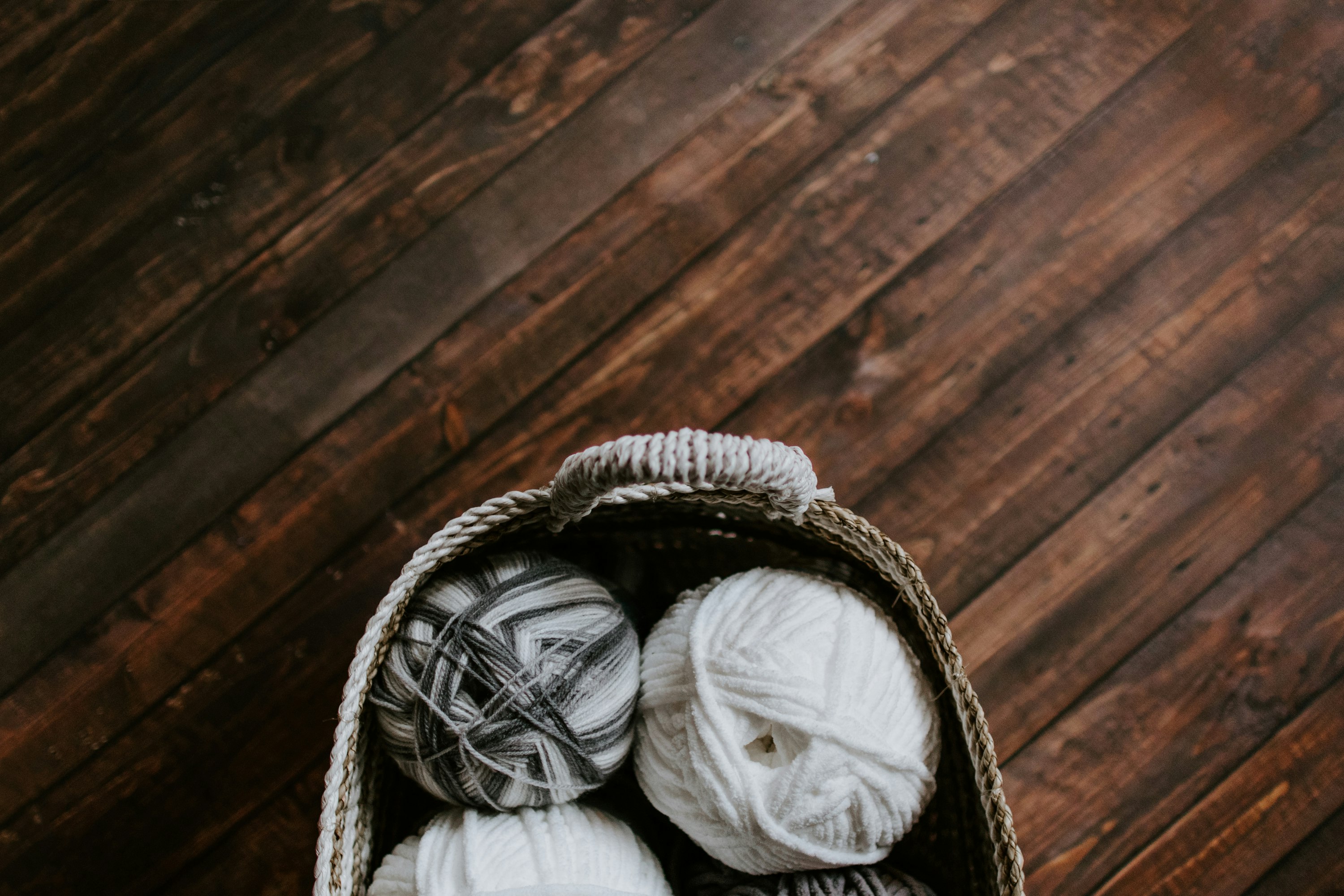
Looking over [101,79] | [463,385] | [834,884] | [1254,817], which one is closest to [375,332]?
[463,385]

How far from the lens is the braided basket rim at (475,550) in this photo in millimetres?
553

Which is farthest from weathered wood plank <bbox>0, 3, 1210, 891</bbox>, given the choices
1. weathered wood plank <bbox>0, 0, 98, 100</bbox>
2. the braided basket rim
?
weathered wood plank <bbox>0, 0, 98, 100</bbox>

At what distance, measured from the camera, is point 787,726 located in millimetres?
562

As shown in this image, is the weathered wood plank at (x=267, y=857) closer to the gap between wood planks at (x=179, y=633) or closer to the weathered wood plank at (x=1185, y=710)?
the gap between wood planks at (x=179, y=633)

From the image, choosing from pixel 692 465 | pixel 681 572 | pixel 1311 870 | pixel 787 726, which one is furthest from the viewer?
pixel 1311 870

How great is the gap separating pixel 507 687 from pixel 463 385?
385mm

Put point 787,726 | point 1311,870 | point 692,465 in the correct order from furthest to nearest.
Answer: point 1311,870
point 787,726
point 692,465

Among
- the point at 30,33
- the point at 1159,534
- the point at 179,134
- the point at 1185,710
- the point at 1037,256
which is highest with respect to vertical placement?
the point at 30,33

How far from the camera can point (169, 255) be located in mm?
884

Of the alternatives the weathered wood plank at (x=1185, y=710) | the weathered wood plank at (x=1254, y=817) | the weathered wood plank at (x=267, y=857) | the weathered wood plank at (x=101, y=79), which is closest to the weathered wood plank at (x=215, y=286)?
the weathered wood plank at (x=101, y=79)

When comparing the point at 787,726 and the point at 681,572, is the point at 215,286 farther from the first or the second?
the point at 787,726

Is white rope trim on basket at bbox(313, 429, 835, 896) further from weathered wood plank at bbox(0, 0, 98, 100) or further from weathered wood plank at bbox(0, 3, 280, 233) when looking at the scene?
weathered wood plank at bbox(0, 0, 98, 100)

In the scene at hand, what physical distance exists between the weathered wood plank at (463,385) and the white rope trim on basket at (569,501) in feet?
0.95

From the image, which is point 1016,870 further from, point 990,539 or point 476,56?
point 476,56
